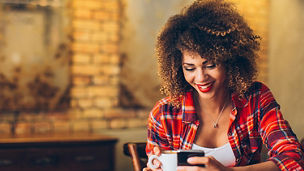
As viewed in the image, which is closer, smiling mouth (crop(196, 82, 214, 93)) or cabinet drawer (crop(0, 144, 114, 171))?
smiling mouth (crop(196, 82, 214, 93))

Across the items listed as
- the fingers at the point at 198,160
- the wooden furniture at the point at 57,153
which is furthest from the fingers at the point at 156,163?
the wooden furniture at the point at 57,153

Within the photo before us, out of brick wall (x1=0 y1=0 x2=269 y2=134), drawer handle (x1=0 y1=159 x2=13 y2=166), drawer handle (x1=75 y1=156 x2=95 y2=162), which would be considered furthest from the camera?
brick wall (x1=0 y1=0 x2=269 y2=134)

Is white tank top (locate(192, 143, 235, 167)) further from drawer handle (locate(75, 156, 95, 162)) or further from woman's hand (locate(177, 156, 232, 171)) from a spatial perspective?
drawer handle (locate(75, 156, 95, 162))

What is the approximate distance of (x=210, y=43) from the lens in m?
1.56

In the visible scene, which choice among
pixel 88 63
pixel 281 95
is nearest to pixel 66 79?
pixel 88 63

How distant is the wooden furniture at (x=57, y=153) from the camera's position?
287 centimetres

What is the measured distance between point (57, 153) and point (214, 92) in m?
1.70

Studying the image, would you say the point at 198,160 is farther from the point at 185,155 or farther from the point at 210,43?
the point at 210,43

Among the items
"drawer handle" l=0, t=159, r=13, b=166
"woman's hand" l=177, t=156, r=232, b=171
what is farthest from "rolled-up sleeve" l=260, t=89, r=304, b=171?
"drawer handle" l=0, t=159, r=13, b=166

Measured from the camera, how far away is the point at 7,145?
2.84m

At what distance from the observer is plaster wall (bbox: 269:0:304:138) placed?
453 cm

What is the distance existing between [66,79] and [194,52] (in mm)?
2025

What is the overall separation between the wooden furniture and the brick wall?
285mm

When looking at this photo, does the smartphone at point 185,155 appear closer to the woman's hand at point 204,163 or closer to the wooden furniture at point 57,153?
the woman's hand at point 204,163
